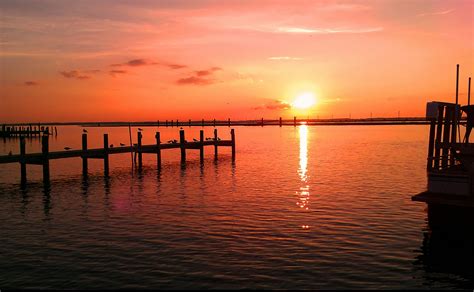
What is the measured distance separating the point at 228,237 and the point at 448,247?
8201 millimetres

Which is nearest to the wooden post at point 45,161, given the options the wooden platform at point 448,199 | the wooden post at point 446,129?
the wooden platform at point 448,199

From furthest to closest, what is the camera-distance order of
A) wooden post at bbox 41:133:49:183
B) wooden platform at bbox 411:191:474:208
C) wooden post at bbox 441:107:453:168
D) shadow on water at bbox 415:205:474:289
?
wooden post at bbox 41:133:49:183 < wooden post at bbox 441:107:453:168 < wooden platform at bbox 411:191:474:208 < shadow on water at bbox 415:205:474:289

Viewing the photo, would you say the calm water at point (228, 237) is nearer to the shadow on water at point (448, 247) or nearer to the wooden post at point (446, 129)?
the shadow on water at point (448, 247)

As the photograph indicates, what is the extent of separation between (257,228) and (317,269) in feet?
17.4

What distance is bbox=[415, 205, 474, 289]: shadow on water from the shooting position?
1369 cm

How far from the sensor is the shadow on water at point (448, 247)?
13.7 metres

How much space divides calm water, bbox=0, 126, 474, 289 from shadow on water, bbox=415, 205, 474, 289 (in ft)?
0.20

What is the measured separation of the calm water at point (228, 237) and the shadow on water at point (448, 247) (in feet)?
0.20

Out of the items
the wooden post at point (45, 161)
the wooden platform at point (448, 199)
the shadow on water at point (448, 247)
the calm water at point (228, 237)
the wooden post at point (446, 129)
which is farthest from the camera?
the wooden post at point (45, 161)

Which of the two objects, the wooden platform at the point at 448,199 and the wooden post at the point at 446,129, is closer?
the wooden platform at the point at 448,199

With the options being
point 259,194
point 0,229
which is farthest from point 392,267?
point 0,229

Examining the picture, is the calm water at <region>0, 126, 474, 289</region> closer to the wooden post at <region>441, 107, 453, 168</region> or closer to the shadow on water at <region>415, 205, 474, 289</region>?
the shadow on water at <region>415, 205, 474, 289</region>

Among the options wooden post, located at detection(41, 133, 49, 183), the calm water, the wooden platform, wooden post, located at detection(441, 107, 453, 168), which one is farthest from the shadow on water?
wooden post, located at detection(41, 133, 49, 183)

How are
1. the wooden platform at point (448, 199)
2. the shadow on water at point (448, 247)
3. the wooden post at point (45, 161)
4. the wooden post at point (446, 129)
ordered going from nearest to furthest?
the shadow on water at point (448, 247)
the wooden platform at point (448, 199)
the wooden post at point (446, 129)
the wooden post at point (45, 161)
